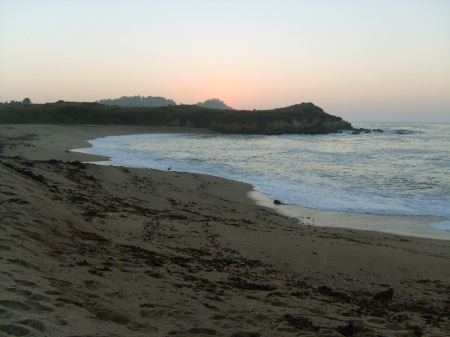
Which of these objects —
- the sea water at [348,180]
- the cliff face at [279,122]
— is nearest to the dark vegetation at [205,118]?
the cliff face at [279,122]

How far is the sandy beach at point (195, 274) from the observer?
10.8 ft

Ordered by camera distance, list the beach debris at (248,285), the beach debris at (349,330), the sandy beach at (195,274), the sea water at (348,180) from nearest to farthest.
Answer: the sandy beach at (195,274) → the beach debris at (349,330) → the beach debris at (248,285) → the sea water at (348,180)

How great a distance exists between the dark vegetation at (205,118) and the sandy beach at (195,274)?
56309 millimetres

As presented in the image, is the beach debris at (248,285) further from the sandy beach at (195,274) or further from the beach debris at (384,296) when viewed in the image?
the beach debris at (384,296)

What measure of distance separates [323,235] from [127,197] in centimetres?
479

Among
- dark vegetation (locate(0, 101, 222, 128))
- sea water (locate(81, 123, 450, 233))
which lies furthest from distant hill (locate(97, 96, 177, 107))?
sea water (locate(81, 123, 450, 233))

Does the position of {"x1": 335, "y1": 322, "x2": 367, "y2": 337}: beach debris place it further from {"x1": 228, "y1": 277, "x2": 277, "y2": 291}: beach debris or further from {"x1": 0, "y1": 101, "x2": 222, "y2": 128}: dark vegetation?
{"x1": 0, "y1": 101, "x2": 222, "y2": 128}: dark vegetation

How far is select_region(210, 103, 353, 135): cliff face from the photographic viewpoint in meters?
64.2

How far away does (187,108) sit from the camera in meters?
80.2

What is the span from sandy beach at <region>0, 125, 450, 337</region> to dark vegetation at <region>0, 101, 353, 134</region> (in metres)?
56.3

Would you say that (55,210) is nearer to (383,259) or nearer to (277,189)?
(383,259)

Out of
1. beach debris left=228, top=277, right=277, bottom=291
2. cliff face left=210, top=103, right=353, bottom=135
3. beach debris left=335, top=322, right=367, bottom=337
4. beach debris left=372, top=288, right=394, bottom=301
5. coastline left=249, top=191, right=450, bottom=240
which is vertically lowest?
coastline left=249, top=191, right=450, bottom=240

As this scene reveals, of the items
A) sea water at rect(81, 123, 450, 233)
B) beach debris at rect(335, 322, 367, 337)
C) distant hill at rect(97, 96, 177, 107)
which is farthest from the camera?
distant hill at rect(97, 96, 177, 107)

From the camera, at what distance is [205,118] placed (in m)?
71.6
